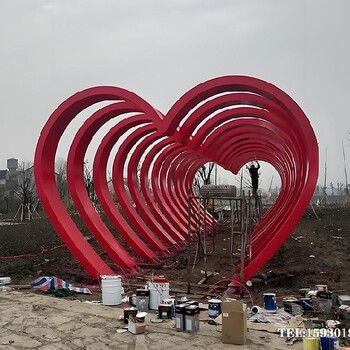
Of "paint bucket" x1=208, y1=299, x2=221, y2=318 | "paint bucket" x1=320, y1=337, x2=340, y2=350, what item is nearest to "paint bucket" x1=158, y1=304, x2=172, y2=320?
"paint bucket" x1=208, y1=299, x2=221, y2=318

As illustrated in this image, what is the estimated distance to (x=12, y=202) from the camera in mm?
41156

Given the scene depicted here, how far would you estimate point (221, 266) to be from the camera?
10.8m

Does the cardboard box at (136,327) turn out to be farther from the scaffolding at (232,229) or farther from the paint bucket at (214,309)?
the scaffolding at (232,229)

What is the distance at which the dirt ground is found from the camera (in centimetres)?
823

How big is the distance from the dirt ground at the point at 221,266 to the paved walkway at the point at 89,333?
5.83ft

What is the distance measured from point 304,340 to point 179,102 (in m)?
4.69

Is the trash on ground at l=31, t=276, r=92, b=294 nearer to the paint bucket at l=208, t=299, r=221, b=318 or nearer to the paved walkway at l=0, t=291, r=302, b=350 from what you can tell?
the paved walkway at l=0, t=291, r=302, b=350

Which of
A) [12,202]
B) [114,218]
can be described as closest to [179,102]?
[114,218]

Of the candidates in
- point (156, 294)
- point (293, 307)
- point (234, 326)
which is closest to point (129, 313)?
point (156, 294)

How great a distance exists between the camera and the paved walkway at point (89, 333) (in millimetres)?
5113

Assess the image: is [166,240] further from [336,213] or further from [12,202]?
[12,202]

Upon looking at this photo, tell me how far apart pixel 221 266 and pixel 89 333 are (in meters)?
5.61

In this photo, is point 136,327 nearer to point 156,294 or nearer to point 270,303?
point 156,294

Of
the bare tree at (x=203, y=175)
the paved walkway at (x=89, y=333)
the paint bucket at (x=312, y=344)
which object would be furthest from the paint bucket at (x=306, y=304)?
the bare tree at (x=203, y=175)
